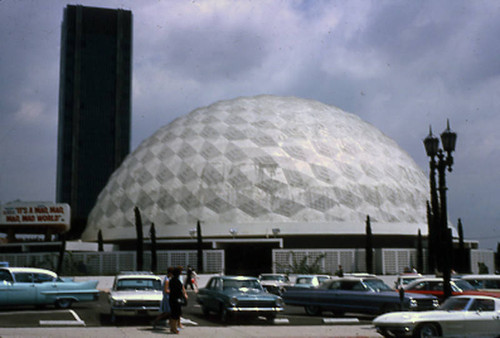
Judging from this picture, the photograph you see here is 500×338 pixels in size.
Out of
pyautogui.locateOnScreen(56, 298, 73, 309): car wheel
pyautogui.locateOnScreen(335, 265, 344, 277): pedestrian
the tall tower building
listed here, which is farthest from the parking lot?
the tall tower building

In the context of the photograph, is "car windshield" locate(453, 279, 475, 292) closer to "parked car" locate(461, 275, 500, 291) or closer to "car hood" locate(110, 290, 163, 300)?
"parked car" locate(461, 275, 500, 291)

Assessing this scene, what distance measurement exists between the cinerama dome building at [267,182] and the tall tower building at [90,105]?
79.5m

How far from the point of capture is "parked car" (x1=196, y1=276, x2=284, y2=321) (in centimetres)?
1780

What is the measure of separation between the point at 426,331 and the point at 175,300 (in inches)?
229

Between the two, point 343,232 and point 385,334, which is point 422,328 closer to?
point 385,334

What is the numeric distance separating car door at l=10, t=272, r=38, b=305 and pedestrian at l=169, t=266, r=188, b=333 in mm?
7206

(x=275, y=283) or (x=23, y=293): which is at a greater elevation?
(x=23, y=293)

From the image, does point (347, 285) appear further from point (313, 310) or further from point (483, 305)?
point (483, 305)

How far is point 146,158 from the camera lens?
186 feet

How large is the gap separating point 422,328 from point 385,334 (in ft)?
2.97

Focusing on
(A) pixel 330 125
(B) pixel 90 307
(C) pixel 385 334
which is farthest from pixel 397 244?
(C) pixel 385 334

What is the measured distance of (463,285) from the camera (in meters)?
20.8

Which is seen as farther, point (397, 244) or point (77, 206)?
point (77, 206)

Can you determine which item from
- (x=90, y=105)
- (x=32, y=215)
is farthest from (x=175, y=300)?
(x=90, y=105)
